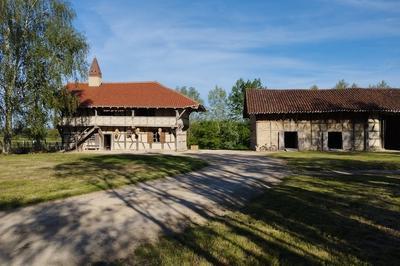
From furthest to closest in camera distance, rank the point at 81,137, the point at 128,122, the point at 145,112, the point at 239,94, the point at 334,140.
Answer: the point at 239,94 < the point at 145,112 < the point at 334,140 < the point at 81,137 < the point at 128,122

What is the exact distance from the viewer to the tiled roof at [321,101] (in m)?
35.8

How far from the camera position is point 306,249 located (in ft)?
21.0

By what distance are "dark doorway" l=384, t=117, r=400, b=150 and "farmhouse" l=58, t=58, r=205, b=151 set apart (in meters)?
17.4

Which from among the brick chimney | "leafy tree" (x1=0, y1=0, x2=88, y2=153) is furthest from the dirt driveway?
the brick chimney

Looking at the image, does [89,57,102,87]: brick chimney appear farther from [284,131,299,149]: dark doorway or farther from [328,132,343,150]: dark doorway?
[328,132,343,150]: dark doorway

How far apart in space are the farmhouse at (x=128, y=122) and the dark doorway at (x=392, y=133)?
57.2 feet

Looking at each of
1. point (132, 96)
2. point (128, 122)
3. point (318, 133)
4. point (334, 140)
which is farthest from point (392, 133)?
point (132, 96)

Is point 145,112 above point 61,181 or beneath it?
above

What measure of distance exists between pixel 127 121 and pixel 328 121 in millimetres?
17803

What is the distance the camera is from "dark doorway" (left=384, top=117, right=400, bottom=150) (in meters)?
38.3

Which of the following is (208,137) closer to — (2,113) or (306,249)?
(2,113)

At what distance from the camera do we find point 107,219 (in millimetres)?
8492

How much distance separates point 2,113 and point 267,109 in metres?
21.1

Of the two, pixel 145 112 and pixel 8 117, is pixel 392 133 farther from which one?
pixel 8 117
